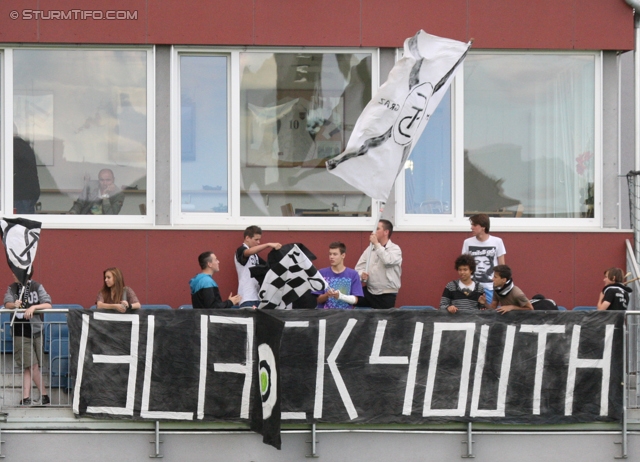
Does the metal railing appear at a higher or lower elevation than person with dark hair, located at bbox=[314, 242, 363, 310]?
lower

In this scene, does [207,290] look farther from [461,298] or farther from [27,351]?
[461,298]

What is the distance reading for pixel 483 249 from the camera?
12320 millimetres

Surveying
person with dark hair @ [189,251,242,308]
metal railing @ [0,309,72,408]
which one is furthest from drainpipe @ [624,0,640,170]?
metal railing @ [0,309,72,408]

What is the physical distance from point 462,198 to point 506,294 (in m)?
2.80

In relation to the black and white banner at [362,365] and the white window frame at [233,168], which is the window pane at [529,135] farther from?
the black and white banner at [362,365]

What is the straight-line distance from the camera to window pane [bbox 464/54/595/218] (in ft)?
43.9

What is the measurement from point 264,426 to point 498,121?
557 cm

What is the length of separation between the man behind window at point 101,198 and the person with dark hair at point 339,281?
10.3 feet

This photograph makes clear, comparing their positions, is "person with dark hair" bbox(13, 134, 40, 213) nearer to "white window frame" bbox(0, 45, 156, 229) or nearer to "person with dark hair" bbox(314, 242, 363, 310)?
"white window frame" bbox(0, 45, 156, 229)

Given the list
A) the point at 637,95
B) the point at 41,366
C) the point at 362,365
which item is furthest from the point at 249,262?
the point at 637,95

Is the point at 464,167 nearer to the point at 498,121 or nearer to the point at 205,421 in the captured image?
the point at 498,121

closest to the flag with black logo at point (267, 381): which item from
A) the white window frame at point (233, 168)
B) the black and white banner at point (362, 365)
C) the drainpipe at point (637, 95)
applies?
A: the black and white banner at point (362, 365)

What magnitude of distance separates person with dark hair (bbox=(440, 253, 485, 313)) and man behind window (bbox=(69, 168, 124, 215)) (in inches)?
184

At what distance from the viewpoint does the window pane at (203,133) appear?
13164mm
